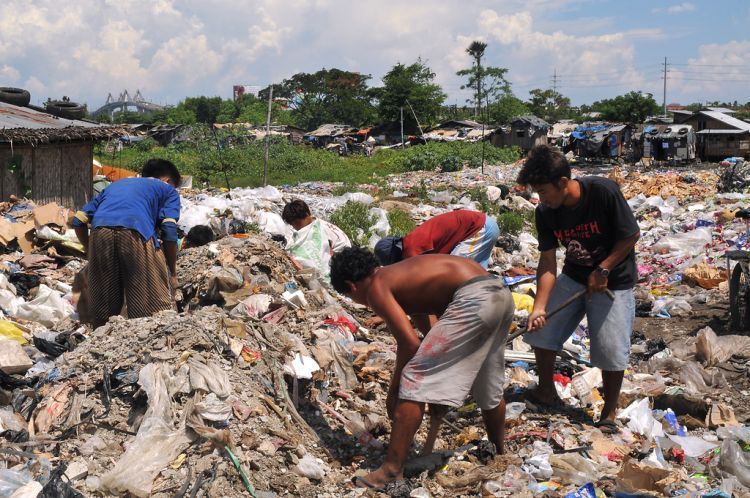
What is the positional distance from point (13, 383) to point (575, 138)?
2945cm

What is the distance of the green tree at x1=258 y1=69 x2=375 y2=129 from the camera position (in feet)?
174

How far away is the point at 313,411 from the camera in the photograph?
421 centimetres

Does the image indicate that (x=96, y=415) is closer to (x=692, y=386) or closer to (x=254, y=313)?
(x=254, y=313)

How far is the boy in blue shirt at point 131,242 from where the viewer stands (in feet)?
15.5

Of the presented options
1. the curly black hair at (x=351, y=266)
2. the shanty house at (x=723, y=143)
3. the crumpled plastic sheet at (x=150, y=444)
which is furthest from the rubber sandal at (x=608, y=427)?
the shanty house at (x=723, y=143)

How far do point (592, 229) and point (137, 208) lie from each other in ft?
9.24

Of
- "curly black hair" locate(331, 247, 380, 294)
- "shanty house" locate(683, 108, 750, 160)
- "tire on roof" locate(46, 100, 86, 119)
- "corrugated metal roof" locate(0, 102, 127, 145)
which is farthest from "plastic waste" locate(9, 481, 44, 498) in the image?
"shanty house" locate(683, 108, 750, 160)

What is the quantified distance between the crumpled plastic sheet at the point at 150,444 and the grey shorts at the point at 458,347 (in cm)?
107

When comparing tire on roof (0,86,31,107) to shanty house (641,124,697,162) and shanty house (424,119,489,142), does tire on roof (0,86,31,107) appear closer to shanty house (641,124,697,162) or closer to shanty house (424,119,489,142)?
shanty house (641,124,697,162)

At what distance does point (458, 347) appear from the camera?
3223 mm

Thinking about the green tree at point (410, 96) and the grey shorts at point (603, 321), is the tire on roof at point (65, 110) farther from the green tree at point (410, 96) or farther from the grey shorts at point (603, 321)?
the green tree at point (410, 96)

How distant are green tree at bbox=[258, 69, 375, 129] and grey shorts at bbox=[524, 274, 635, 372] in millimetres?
49098

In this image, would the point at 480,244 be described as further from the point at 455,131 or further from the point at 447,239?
the point at 455,131

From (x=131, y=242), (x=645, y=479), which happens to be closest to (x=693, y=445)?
(x=645, y=479)
